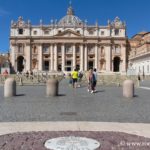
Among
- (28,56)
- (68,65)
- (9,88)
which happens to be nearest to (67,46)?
(68,65)

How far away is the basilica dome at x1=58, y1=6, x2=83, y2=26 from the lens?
9938 cm

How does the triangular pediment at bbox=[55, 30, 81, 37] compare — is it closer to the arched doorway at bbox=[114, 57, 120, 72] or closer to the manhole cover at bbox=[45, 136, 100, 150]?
the arched doorway at bbox=[114, 57, 120, 72]

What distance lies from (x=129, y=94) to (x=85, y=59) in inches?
3195

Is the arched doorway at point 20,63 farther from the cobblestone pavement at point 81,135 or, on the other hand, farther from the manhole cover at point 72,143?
the manhole cover at point 72,143

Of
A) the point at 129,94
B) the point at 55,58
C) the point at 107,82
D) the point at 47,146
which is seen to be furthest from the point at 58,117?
the point at 55,58

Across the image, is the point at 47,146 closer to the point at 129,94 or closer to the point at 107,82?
the point at 129,94

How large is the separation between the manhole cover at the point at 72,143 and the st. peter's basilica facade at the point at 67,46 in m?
88.9

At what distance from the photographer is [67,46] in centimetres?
9612

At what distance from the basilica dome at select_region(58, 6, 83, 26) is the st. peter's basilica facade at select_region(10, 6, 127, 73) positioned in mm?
2366

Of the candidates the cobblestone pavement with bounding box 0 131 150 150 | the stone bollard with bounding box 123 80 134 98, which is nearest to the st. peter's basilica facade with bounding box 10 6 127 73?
the stone bollard with bounding box 123 80 134 98

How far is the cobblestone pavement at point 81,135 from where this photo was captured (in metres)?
5.25

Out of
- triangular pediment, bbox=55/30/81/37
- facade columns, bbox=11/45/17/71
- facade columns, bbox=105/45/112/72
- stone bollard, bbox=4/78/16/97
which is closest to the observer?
stone bollard, bbox=4/78/16/97

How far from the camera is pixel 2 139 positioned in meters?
5.82

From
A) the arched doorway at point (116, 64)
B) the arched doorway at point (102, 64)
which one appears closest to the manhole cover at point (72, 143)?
the arched doorway at point (102, 64)
